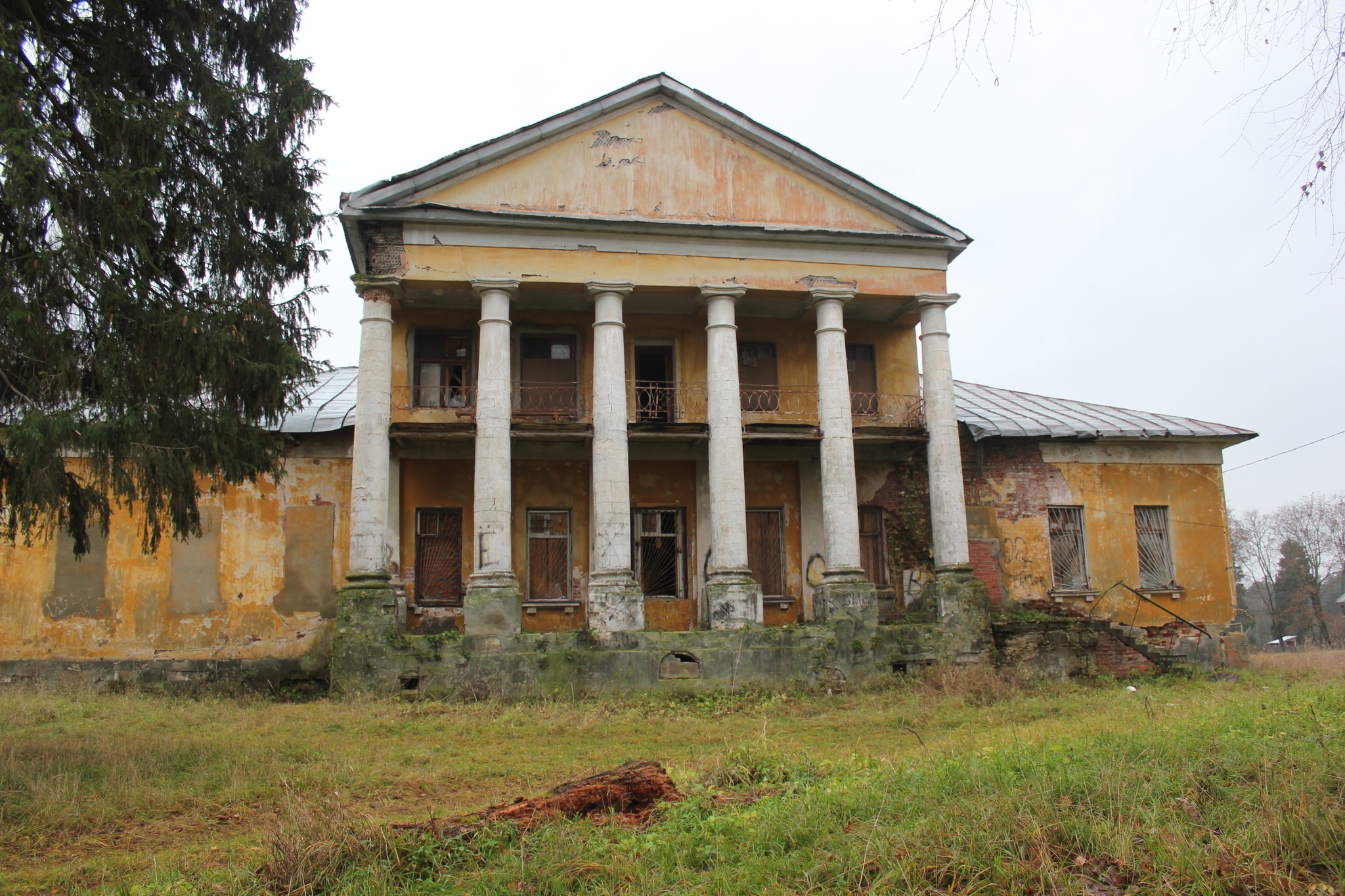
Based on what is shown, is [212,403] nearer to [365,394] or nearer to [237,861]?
[237,861]

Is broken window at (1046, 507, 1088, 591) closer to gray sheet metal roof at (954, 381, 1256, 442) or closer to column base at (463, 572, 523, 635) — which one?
gray sheet metal roof at (954, 381, 1256, 442)

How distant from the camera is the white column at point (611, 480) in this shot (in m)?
15.0

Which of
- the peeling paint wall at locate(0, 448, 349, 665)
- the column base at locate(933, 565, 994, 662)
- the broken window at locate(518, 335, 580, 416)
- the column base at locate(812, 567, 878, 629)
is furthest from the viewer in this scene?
the broken window at locate(518, 335, 580, 416)

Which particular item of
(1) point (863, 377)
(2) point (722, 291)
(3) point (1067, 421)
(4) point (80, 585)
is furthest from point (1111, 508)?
(4) point (80, 585)

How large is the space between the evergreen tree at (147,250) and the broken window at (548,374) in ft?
25.7

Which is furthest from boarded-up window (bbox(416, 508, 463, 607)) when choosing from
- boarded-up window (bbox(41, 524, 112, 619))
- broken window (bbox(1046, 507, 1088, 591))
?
broken window (bbox(1046, 507, 1088, 591))

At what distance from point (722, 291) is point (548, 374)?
366cm

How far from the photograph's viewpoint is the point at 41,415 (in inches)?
297

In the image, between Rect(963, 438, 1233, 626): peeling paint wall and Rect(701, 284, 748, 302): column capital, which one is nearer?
Rect(701, 284, 748, 302): column capital

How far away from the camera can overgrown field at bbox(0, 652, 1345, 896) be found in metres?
4.70

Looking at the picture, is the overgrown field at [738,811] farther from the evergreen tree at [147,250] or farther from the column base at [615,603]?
the column base at [615,603]

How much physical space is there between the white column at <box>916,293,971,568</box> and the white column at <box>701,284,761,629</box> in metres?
3.36

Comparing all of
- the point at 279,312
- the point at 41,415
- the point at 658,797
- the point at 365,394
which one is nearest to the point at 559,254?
the point at 365,394

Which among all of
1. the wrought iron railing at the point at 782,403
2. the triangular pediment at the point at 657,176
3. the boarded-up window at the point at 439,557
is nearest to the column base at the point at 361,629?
the boarded-up window at the point at 439,557
